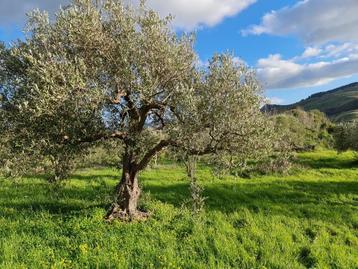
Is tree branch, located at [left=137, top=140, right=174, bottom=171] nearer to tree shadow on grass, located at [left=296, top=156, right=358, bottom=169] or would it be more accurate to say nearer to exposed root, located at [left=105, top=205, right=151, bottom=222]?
exposed root, located at [left=105, top=205, right=151, bottom=222]

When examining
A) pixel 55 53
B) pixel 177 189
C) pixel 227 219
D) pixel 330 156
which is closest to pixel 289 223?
pixel 227 219

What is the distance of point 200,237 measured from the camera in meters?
20.7

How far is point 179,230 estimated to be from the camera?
21.3m

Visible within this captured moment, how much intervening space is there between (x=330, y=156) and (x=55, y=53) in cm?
4671

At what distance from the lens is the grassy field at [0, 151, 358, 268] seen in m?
17.9

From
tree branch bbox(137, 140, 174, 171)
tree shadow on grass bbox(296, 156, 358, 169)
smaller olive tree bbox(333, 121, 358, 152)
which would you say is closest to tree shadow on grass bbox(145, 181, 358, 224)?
tree branch bbox(137, 140, 174, 171)

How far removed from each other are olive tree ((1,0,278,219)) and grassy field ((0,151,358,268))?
3.82m

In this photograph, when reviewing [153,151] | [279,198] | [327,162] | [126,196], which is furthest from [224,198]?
[327,162]

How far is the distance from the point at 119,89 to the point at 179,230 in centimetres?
762

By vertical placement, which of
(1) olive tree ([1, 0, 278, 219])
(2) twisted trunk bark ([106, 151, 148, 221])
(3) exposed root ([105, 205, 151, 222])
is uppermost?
(1) olive tree ([1, 0, 278, 219])

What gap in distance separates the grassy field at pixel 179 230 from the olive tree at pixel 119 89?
3815 mm

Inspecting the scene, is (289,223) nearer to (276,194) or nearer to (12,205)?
(276,194)

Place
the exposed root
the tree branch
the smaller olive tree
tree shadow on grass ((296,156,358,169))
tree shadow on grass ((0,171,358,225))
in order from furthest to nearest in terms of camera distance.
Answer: tree shadow on grass ((296,156,358,169)) → the smaller olive tree → tree shadow on grass ((0,171,358,225)) → the exposed root → the tree branch

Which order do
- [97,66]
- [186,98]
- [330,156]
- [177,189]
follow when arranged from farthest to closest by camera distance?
[330,156] < [177,189] < [97,66] < [186,98]
